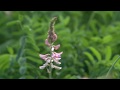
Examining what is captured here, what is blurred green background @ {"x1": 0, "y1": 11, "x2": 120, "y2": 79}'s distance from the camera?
2582mm

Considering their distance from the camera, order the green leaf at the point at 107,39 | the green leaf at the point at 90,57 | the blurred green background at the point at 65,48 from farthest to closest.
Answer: the green leaf at the point at 107,39 < the green leaf at the point at 90,57 < the blurred green background at the point at 65,48

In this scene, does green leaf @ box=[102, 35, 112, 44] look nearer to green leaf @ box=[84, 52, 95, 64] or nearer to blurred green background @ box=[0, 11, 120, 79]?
blurred green background @ box=[0, 11, 120, 79]

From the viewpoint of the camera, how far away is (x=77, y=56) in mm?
2977

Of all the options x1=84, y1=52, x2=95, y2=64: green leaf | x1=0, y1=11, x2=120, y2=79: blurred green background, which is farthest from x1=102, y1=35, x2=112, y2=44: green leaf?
x1=84, y1=52, x2=95, y2=64: green leaf

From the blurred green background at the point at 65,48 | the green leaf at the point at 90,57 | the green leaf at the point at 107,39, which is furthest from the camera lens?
the green leaf at the point at 107,39

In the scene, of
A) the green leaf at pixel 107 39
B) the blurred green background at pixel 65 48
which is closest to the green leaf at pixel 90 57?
the blurred green background at pixel 65 48

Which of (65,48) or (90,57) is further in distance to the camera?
(65,48)

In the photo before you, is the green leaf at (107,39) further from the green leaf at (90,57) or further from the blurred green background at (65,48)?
the green leaf at (90,57)

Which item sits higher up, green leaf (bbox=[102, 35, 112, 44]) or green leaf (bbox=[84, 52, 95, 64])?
green leaf (bbox=[102, 35, 112, 44])

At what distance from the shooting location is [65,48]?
2984mm

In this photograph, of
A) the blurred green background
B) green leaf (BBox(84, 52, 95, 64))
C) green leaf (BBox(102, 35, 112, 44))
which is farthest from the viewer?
green leaf (BBox(102, 35, 112, 44))

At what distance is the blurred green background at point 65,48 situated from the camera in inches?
102

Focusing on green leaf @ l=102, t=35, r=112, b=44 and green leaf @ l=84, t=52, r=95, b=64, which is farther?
green leaf @ l=102, t=35, r=112, b=44
